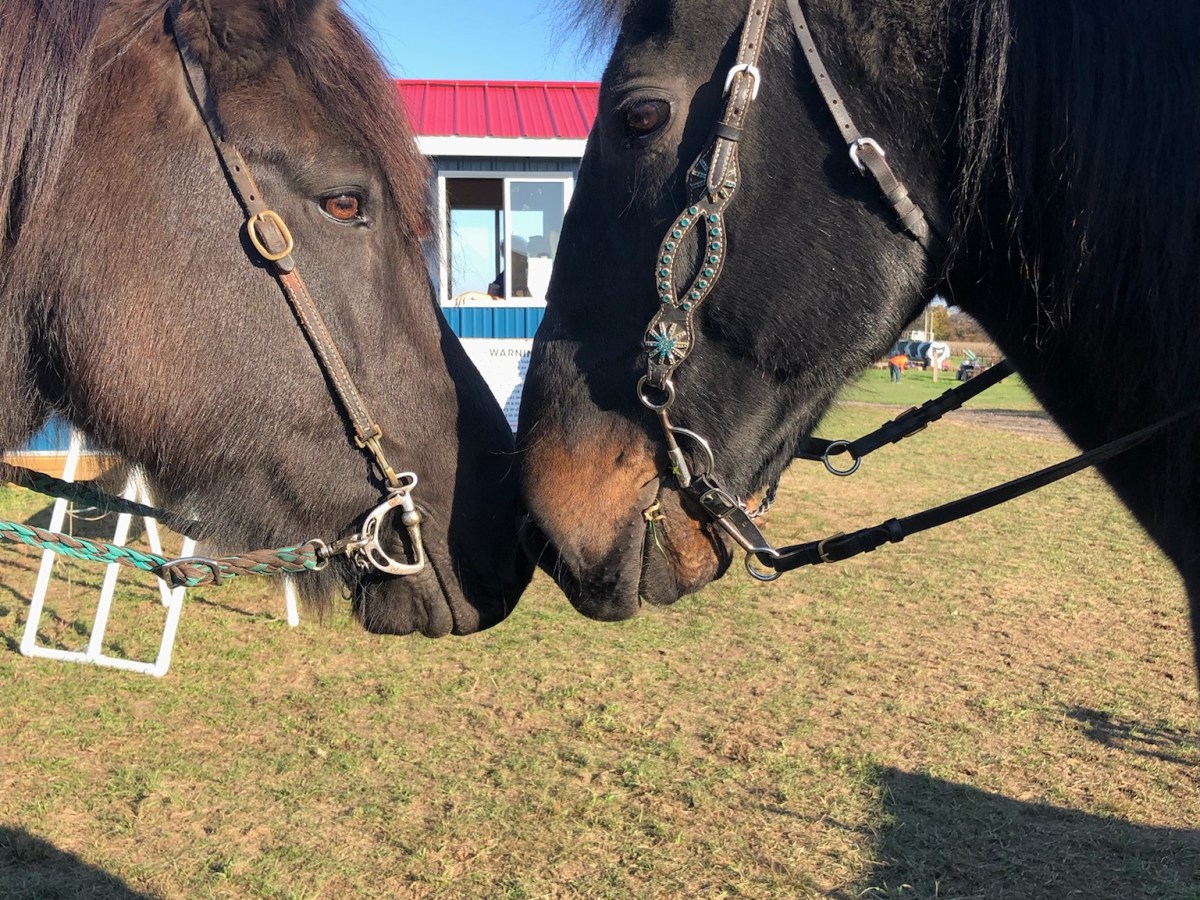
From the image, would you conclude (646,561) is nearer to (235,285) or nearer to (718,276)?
(718,276)

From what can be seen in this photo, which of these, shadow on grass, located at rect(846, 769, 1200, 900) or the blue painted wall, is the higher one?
the blue painted wall

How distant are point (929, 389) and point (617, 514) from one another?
2751 cm

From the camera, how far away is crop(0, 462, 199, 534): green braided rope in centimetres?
199

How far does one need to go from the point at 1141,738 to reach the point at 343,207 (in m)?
4.36

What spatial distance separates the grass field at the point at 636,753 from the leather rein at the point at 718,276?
1.50 feet

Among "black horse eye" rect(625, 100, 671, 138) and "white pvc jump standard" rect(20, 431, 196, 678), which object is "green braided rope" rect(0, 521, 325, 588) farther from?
"white pvc jump standard" rect(20, 431, 196, 678)

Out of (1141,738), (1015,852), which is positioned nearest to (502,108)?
(1141,738)

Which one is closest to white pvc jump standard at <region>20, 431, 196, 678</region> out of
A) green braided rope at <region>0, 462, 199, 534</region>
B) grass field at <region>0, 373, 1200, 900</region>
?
grass field at <region>0, 373, 1200, 900</region>

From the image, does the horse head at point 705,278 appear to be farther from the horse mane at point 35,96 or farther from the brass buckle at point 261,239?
the horse mane at point 35,96

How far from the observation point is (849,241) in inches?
56.7

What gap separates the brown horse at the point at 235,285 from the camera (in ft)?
5.37

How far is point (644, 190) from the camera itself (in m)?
1.54

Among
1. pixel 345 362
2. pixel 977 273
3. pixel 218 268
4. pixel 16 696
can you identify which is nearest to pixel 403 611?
pixel 345 362

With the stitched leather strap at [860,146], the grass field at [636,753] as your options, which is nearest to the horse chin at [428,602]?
the grass field at [636,753]
